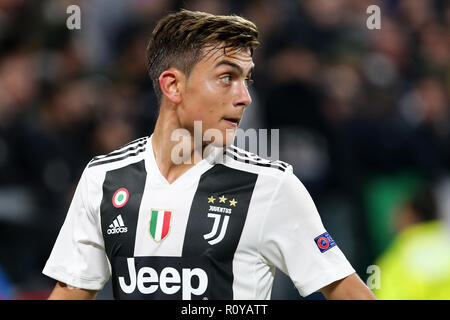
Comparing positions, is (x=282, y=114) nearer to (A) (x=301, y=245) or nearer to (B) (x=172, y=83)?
(B) (x=172, y=83)

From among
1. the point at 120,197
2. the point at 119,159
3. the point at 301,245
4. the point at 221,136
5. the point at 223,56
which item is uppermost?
the point at 223,56

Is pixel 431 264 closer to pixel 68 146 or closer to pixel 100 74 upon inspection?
pixel 68 146

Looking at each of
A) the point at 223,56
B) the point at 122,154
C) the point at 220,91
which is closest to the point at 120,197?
the point at 122,154

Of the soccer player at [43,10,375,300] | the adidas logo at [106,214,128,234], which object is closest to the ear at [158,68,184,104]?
the soccer player at [43,10,375,300]

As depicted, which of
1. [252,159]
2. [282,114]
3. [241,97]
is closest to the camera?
[241,97]

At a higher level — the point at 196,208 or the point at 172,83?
the point at 172,83

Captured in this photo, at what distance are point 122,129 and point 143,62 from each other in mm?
696

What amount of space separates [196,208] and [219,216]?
10 cm

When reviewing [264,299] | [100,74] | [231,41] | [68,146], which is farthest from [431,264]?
[100,74]

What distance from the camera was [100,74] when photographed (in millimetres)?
6367

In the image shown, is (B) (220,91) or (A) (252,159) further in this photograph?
(A) (252,159)

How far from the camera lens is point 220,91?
2.82 meters

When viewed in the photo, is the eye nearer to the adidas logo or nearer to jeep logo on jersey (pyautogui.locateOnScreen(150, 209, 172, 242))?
jeep logo on jersey (pyautogui.locateOnScreen(150, 209, 172, 242))

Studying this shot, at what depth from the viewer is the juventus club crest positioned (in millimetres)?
2750
